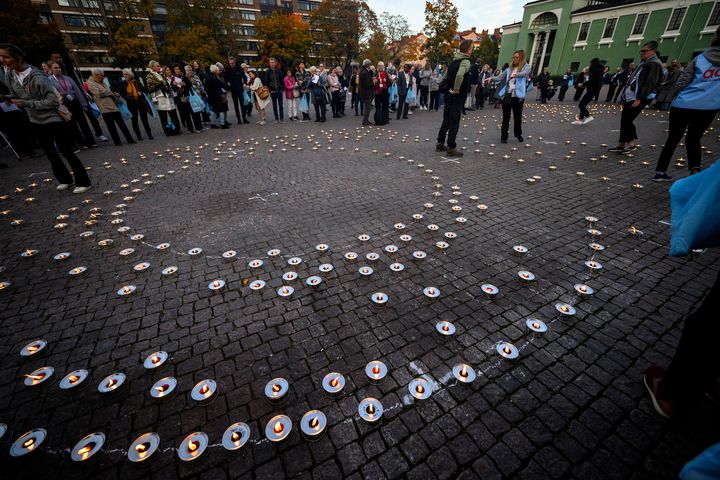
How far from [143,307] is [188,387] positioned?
135cm

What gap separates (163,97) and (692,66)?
564 inches

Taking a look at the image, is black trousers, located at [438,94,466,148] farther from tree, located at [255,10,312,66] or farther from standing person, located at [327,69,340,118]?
tree, located at [255,10,312,66]

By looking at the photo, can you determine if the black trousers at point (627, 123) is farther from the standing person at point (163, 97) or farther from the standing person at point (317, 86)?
the standing person at point (163, 97)

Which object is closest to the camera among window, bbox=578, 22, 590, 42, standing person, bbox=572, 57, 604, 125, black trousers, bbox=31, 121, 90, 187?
black trousers, bbox=31, 121, 90, 187

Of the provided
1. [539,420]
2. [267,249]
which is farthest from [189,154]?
[539,420]

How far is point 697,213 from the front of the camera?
1629mm

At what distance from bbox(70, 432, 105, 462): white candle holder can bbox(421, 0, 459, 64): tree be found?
1745 inches

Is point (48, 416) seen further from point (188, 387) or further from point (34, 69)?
point (34, 69)

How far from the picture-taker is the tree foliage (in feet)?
80.5

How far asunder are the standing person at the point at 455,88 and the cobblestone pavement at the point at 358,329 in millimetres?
2743

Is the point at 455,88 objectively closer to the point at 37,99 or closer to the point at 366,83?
the point at 366,83

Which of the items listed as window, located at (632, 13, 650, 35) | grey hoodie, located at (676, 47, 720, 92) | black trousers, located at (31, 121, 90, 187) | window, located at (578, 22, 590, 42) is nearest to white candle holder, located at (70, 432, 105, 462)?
black trousers, located at (31, 121, 90, 187)

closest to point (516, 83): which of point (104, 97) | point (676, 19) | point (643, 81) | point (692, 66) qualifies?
point (643, 81)

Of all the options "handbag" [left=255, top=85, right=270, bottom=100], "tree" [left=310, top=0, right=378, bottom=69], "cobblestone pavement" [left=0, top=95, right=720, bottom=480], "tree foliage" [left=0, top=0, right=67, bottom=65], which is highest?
"tree" [left=310, top=0, right=378, bottom=69]
